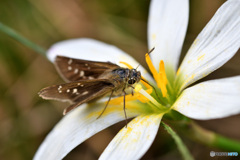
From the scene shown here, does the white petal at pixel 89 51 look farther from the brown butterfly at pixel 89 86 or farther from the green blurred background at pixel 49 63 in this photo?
the green blurred background at pixel 49 63

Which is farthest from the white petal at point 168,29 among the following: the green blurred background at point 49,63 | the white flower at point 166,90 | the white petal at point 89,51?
the green blurred background at point 49,63

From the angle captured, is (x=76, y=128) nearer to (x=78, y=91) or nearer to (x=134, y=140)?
(x=78, y=91)

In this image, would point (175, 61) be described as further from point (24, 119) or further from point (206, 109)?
point (24, 119)

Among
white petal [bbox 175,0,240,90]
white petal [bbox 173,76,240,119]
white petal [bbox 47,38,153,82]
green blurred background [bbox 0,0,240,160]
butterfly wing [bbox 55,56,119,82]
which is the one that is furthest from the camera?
green blurred background [bbox 0,0,240,160]

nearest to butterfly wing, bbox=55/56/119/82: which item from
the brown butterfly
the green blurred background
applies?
the brown butterfly

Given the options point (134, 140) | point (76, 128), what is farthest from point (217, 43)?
point (76, 128)

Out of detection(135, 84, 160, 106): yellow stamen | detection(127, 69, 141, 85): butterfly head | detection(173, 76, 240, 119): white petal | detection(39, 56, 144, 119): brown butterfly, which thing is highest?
detection(39, 56, 144, 119): brown butterfly

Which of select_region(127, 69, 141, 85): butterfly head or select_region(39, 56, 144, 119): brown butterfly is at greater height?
select_region(39, 56, 144, 119): brown butterfly

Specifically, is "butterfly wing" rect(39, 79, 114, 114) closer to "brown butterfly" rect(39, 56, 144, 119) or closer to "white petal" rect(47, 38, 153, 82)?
"brown butterfly" rect(39, 56, 144, 119)
